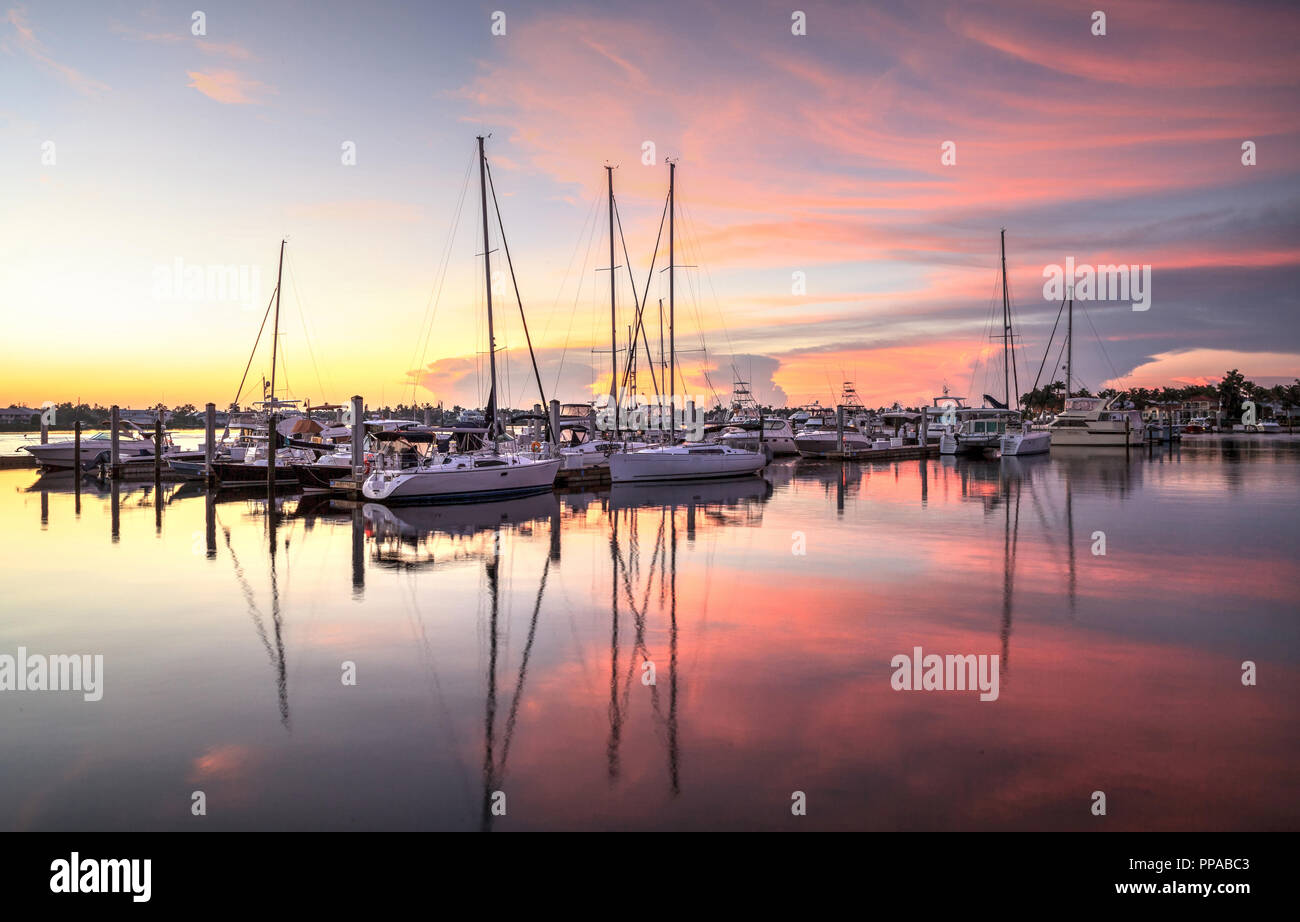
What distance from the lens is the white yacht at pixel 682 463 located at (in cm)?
3738

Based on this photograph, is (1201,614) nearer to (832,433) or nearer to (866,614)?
(866,614)

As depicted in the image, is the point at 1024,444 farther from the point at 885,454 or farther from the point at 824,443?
the point at 824,443

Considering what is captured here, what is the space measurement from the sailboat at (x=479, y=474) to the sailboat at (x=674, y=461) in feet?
16.1

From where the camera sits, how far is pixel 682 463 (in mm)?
38969

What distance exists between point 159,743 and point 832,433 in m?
57.6

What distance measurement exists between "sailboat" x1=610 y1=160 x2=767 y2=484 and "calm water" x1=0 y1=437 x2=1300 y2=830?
55.7ft

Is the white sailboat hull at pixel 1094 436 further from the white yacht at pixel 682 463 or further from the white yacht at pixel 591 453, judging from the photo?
the white yacht at pixel 591 453

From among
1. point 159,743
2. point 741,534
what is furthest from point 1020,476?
point 159,743

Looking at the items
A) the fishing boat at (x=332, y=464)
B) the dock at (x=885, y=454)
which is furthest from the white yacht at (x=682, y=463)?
the dock at (x=885, y=454)

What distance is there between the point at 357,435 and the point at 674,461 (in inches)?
561

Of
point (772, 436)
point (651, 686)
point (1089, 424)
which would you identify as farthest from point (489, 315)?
point (1089, 424)

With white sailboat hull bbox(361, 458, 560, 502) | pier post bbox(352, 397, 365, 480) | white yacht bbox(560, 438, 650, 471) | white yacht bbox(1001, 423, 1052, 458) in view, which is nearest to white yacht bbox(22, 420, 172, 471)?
pier post bbox(352, 397, 365, 480)

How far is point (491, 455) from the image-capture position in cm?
3017

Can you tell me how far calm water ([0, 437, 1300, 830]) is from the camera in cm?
614
